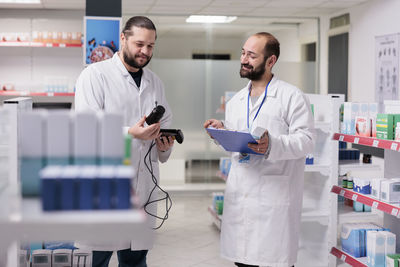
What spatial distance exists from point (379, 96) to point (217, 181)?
9.84 feet

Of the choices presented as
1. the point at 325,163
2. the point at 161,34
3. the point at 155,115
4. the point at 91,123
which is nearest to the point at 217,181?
the point at 161,34

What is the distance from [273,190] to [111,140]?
5.27ft

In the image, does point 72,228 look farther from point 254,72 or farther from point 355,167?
point 355,167

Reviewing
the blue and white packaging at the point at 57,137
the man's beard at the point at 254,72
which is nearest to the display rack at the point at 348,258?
the man's beard at the point at 254,72

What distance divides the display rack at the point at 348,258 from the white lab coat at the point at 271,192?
1.21 m

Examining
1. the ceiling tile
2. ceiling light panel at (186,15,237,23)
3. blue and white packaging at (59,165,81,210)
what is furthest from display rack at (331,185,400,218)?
ceiling light panel at (186,15,237,23)

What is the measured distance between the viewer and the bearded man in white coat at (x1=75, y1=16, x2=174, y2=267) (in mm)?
2576

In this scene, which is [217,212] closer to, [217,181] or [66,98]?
[217,181]

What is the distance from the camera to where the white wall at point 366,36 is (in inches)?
265

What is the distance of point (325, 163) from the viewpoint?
4344 mm

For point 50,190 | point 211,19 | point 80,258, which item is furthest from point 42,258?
point 211,19

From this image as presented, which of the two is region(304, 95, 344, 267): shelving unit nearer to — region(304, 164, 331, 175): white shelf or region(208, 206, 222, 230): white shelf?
region(304, 164, 331, 175): white shelf

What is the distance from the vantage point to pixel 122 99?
8.86 ft

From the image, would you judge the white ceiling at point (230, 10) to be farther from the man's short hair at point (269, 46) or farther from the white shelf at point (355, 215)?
the man's short hair at point (269, 46)
